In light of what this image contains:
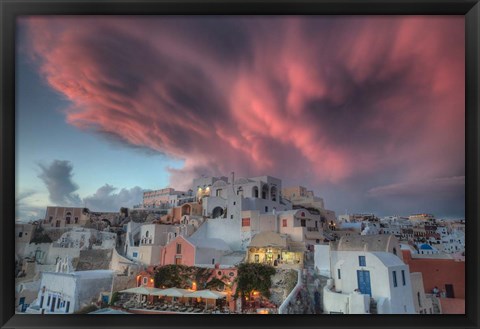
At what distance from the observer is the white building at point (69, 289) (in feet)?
13.0

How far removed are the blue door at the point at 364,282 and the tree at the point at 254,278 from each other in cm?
102

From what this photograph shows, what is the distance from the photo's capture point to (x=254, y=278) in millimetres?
4375

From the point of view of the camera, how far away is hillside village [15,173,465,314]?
12.9 ft

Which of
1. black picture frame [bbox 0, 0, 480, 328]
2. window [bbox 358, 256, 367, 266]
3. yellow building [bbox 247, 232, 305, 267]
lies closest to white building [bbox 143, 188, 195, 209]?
yellow building [bbox 247, 232, 305, 267]

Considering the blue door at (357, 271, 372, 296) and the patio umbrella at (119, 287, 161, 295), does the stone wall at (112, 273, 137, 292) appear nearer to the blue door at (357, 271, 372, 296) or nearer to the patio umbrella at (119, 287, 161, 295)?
the patio umbrella at (119, 287, 161, 295)

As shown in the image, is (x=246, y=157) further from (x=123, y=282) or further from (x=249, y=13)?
(x=123, y=282)

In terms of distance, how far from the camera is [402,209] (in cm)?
421

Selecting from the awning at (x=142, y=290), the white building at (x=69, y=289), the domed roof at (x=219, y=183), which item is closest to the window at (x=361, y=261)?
the domed roof at (x=219, y=183)

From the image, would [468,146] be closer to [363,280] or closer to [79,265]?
[363,280]

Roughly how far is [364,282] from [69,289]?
3.45 m

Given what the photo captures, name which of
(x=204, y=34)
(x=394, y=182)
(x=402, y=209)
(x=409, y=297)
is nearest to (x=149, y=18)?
(x=204, y=34)

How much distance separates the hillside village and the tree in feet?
0.04

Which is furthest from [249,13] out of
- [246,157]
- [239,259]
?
[239,259]

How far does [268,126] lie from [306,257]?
175cm
